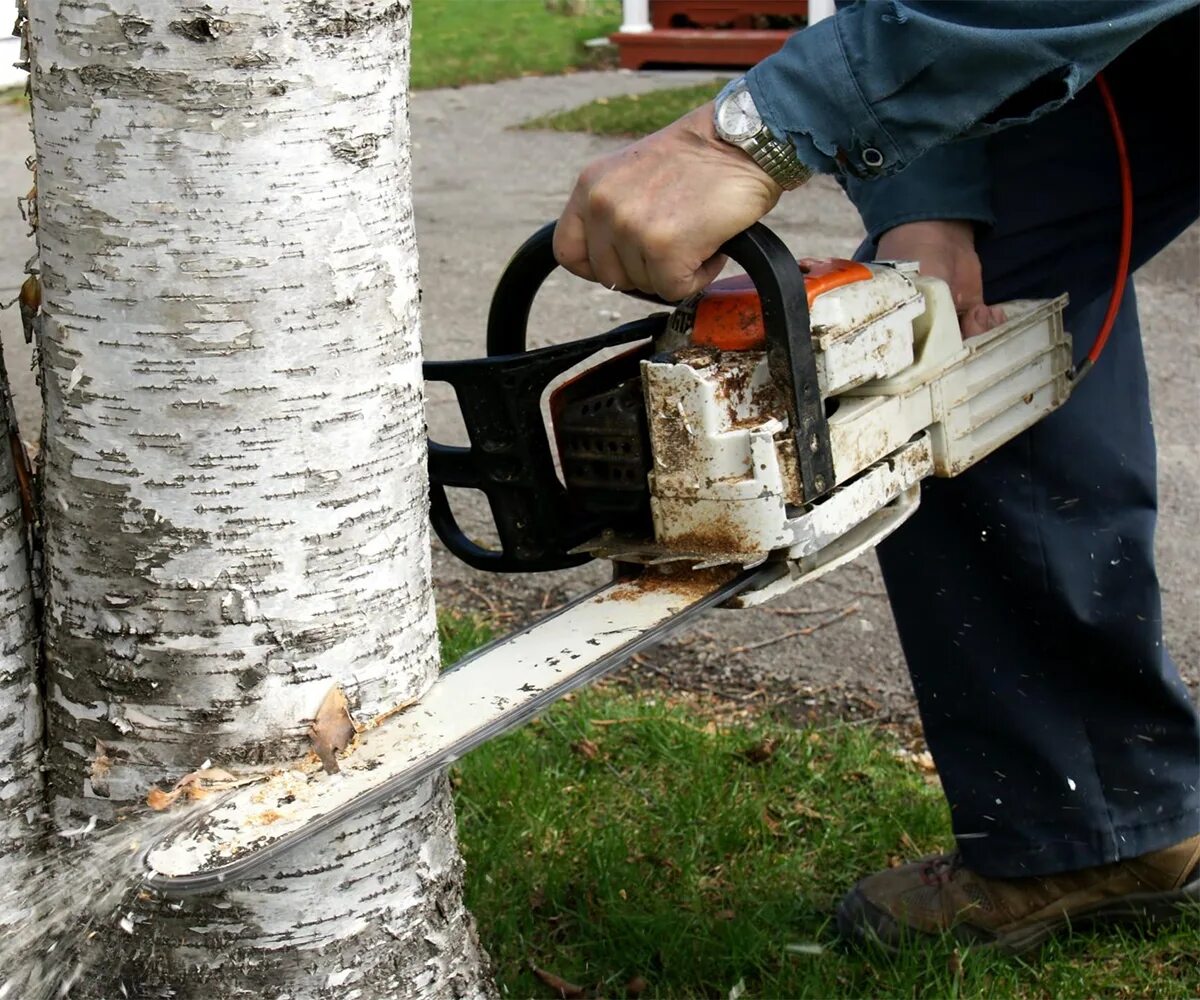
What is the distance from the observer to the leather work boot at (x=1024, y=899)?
2.56 meters

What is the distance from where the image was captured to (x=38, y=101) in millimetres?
1463

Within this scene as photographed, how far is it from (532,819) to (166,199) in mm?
1657

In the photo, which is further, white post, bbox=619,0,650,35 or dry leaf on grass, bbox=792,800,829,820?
white post, bbox=619,0,650,35

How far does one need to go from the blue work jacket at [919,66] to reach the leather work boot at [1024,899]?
4.36 ft

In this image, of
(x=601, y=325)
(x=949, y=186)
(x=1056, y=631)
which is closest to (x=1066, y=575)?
(x=1056, y=631)

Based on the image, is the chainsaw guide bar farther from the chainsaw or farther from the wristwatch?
the wristwatch

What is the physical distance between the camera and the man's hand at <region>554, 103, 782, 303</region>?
173cm

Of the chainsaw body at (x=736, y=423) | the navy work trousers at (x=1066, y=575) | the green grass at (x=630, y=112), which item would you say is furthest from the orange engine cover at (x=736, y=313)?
the green grass at (x=630, y=112)

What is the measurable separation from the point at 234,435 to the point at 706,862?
5.12 ft

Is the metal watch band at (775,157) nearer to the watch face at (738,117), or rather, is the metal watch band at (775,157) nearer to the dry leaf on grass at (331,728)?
the watch face at (738,117)

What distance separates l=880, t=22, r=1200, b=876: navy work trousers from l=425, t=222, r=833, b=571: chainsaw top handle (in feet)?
2.55

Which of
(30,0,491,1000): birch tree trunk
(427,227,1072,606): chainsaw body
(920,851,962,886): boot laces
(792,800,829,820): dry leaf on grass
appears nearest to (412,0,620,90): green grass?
(792,800,829,820): dry leaf on grass

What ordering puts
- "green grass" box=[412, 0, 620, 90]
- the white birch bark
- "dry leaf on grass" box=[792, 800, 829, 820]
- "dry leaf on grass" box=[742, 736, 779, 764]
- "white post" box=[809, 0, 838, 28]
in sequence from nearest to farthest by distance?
the white birch bark < "dry leaf on grass" box=[792, 800, 829, 820] < "dry leaf on grass" box=[742, 736, 779, 764] < "white post" box=[809, 0, 838, 28] < "green grass" box=[412, 0, 620, 90]

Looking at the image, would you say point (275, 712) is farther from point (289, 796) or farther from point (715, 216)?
point (715, 216)
